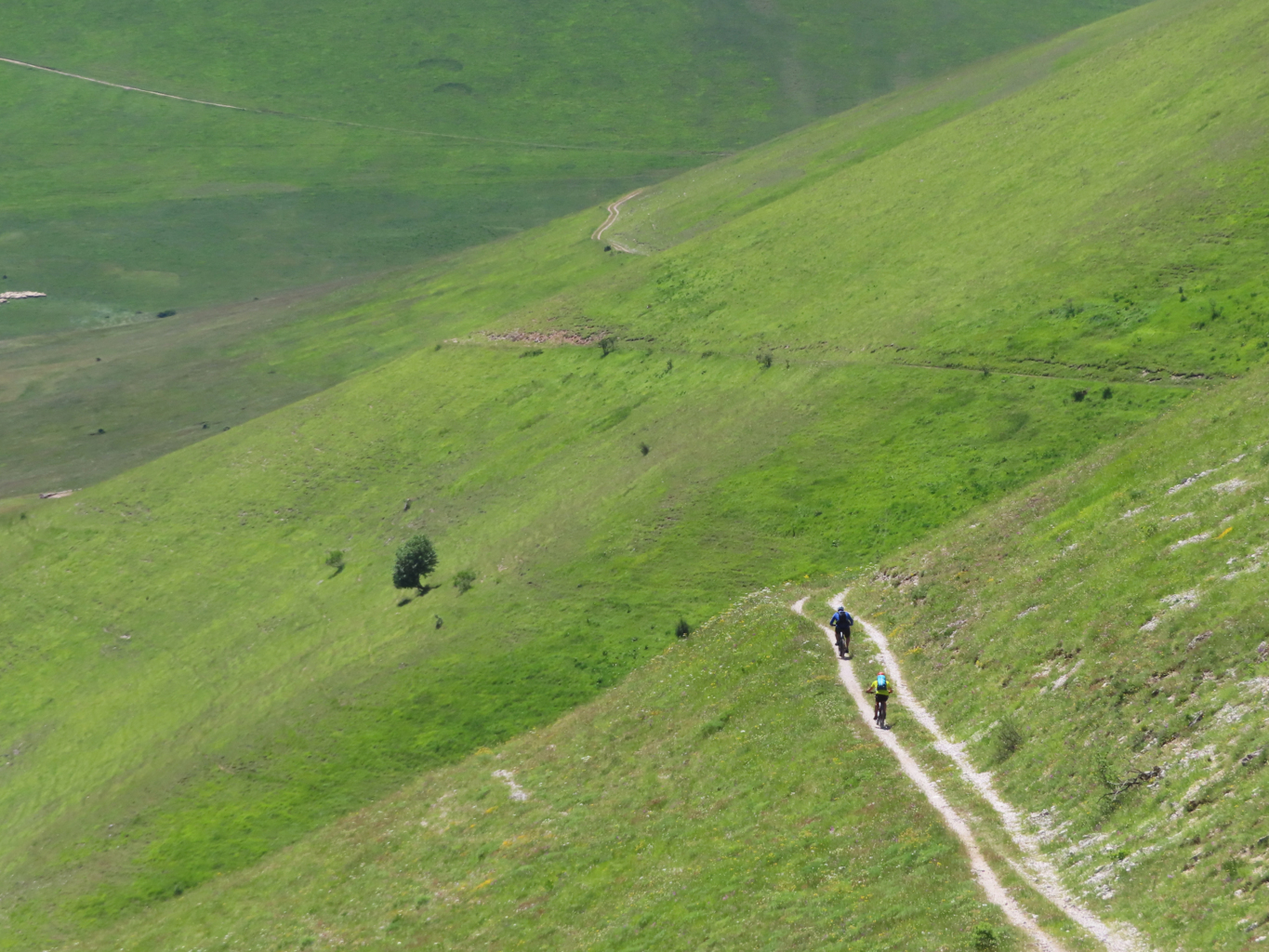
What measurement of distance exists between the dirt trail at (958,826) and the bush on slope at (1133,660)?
1614 millimetres

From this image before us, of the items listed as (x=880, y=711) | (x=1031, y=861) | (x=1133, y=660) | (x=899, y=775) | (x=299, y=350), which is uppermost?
(x=299, y=350)

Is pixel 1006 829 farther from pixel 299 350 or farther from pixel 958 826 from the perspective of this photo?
pixel 299 350

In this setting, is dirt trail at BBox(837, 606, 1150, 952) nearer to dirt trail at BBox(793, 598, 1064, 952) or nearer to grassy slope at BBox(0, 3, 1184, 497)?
dirt trail at BBox(793, 598, 1064, 952)

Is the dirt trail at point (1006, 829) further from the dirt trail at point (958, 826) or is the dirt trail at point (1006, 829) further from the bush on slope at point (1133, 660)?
the bush on slope at point (1133, 660)

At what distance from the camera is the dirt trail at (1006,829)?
1016 inches

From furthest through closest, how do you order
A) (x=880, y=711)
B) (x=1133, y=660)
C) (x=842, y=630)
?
(x=842, y=630), (x=880, y=711), (x=1133, y=660)

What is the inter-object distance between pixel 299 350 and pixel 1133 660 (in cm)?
16453

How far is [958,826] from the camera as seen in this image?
33344 mm

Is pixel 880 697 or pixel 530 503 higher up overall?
pixel 530 503

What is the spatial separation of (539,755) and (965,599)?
2368 centimetres

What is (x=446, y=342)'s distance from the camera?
14512cm

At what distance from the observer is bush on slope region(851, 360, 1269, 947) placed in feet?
87.3

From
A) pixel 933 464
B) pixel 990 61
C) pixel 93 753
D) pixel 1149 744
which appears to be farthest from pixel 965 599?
pixel 990 61

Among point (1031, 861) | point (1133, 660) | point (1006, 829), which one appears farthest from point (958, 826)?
point (1133, 660)
